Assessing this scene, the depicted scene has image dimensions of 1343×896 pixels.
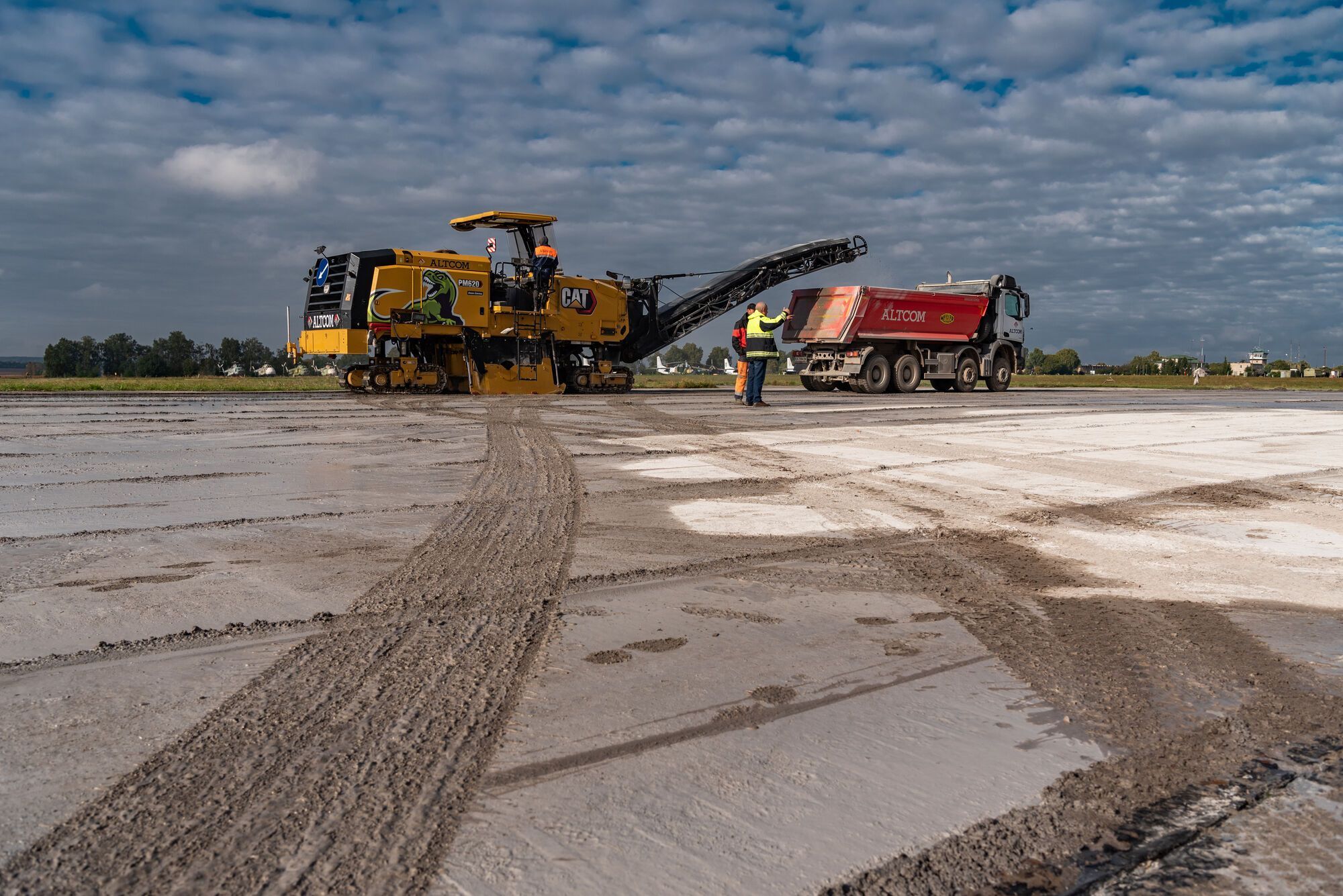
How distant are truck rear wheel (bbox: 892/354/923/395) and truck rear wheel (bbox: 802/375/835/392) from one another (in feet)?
5.27

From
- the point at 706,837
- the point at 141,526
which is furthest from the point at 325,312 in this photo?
the point at 706,837

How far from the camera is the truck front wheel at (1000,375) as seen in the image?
2609 cm

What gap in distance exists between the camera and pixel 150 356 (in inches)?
1679

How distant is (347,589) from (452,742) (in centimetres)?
167

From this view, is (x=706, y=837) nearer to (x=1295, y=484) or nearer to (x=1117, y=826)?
(x=1117, y=826)

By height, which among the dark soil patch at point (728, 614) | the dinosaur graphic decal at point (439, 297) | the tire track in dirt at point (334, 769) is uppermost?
the dinosaur graphic decal at point (439, 297)

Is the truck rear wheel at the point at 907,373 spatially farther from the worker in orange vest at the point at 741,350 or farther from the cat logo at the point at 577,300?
the cat logo at the point at 577,300

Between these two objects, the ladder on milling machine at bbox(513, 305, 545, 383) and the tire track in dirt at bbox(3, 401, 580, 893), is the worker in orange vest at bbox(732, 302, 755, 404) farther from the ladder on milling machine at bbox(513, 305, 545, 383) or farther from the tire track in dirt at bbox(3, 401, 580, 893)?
the tire track in dirt at bbox(3, 401, 580, 893)

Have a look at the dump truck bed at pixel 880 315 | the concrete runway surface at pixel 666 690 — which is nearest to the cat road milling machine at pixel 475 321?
the dump truck bed at pixel 880 315

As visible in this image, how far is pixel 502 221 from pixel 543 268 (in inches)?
50.7

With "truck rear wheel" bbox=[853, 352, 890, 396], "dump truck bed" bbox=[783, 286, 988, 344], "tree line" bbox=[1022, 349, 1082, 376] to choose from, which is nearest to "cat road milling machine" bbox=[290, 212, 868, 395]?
"dump truck bed" bbox=[783, 286, 988, 344]

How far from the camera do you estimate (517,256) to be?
21031mm

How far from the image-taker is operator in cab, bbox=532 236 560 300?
67.7ft

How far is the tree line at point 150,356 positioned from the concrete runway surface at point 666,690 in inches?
1313
